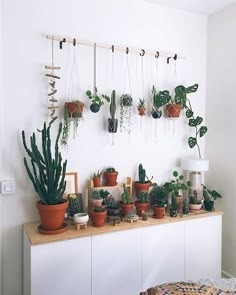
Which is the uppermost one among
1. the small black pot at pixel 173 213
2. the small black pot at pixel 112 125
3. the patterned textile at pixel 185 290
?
the small black pot at pixel 112 125

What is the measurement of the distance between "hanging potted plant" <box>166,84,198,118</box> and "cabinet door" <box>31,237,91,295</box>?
4.42 feet

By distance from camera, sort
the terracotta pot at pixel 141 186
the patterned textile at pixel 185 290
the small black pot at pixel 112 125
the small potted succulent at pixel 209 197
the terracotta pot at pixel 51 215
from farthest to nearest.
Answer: the small potted succulent at pixel 209 197 → the terracotta pot at pixel 141 186 → the small black pot at pixel 112 125 → the terracotta pot at pixel 51 215 → the patterned textile at pixel 185 290

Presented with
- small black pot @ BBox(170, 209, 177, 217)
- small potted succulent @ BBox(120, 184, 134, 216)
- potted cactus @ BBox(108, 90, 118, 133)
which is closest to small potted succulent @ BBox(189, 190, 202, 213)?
small black pot @ BBox(170, 209, 177, 217)

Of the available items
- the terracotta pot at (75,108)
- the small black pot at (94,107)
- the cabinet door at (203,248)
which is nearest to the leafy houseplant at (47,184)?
the terracotta pot at (75,108)

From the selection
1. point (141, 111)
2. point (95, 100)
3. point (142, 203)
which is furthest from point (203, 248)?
point (95, 100)

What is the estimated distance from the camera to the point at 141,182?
2596 millimetres

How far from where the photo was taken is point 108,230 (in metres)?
2.12

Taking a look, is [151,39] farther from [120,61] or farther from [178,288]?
[178,288]

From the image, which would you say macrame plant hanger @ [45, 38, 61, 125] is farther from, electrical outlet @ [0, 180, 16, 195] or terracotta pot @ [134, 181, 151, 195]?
terracotta pot @ [134, 181, 151, 195]

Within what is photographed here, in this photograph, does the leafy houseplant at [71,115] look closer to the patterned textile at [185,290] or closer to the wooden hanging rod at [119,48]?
the wooden hanging rod at [119,48]

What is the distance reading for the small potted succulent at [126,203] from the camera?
2.37 meters

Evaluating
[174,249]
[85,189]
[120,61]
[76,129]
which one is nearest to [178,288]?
[174,249]

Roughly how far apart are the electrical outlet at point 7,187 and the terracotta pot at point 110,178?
0.73 m

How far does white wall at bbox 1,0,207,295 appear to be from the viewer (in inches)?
85.4
